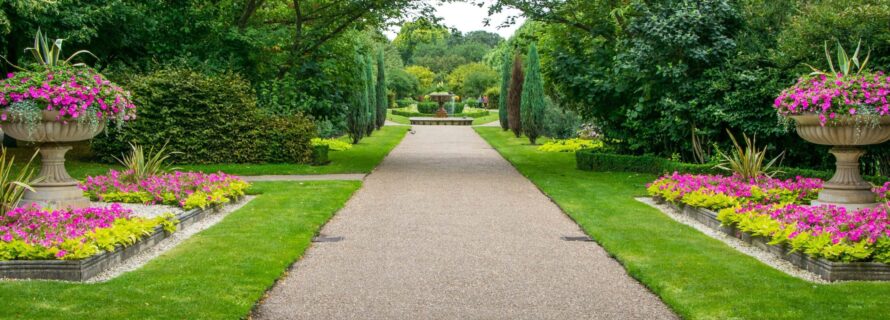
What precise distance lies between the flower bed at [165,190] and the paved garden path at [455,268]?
5.58 feet

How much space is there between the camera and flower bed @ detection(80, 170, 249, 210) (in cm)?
1009

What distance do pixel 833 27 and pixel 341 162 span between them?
1071cm

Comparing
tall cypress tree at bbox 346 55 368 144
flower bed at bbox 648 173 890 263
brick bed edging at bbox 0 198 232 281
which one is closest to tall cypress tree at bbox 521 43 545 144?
tall cypress tree at bbox 346 55 368 144

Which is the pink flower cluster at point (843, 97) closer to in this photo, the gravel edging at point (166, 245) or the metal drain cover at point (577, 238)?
the metal drain cover at point (577, 238)

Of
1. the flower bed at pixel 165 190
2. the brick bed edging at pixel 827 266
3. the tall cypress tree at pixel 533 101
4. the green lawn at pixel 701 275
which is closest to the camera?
the green lawn at pixel 701 275

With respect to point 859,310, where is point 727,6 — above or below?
above

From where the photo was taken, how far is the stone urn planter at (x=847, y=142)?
27.7 ft

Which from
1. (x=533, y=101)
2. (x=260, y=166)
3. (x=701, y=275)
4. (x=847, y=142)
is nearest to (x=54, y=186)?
(x=701, y=275)

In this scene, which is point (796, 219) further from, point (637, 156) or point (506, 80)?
point (506, 80)

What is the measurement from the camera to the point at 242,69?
59.7 ft

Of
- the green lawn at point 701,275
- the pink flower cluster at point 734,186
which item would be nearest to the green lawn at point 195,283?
the green lawn at point 701,275

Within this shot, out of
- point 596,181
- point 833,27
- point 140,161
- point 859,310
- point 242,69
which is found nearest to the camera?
point 859,310

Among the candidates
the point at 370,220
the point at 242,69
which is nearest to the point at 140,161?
the point at 370,220

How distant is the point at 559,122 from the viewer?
29156mm
